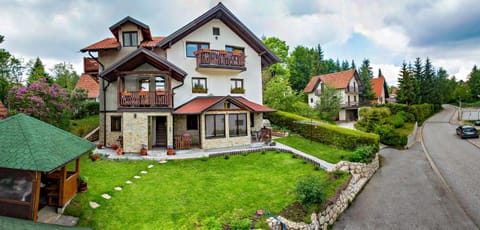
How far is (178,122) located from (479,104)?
80.5 metres

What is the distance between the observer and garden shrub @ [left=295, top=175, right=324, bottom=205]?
9445mm

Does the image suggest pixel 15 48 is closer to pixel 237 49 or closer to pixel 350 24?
pixel 237 49

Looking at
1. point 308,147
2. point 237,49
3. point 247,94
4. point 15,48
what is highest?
point 15,48

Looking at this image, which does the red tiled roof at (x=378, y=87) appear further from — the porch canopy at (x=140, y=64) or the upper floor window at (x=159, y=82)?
the porch canopy at (x=140, y=64)

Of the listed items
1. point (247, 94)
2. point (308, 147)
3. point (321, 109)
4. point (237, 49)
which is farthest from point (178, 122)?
point (321, 109)

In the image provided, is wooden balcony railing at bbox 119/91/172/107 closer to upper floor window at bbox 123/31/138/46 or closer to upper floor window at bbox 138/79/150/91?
upper floor window at bbox 138/79/150/91

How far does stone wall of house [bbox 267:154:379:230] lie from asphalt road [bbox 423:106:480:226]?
429cm

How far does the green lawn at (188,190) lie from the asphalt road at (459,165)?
597 centimetres

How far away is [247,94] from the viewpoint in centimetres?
2177

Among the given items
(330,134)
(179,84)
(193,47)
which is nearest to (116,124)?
(179,84)

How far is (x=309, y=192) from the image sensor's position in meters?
9.45

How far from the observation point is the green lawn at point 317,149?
15922mm

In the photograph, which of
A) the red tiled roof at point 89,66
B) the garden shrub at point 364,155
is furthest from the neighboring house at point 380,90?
the red tiled roof at point 89,66

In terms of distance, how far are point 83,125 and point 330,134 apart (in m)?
22.1
